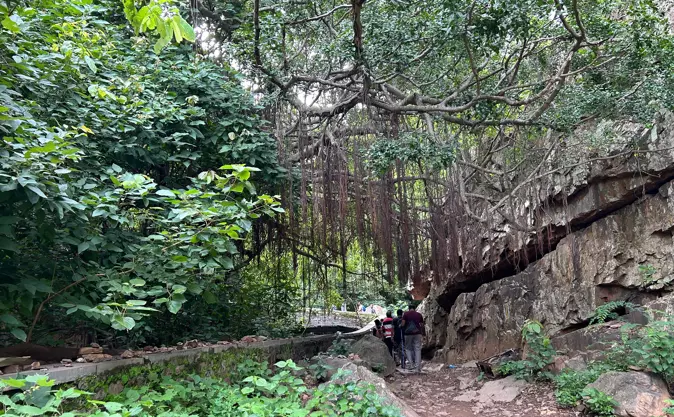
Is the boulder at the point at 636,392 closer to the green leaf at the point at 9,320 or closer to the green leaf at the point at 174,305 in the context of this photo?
the green leaf at the point at 174,305

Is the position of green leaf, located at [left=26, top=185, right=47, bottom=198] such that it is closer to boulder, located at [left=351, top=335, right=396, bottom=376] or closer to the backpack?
boulder, located at [left=351, top=335, right=396, bottom=376]

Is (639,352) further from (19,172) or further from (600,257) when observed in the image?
(19,172)

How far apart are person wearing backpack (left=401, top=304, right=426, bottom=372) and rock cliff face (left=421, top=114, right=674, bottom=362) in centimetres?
135

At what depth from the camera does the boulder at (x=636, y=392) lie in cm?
407

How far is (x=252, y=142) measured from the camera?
4902 mm

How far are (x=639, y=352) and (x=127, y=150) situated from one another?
5095 millimetres

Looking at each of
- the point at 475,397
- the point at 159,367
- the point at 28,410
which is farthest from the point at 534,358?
the point at 28,410

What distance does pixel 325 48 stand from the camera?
213 inches

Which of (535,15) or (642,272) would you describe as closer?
(535,15)

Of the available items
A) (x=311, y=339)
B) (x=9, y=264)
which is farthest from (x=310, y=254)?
(x=9, y=264)

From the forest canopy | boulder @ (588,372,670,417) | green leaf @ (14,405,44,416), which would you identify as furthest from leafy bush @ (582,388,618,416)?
green leaf @ (14,405,44,416)

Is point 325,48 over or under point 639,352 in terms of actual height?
over

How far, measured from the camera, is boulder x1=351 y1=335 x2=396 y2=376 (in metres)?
6.99

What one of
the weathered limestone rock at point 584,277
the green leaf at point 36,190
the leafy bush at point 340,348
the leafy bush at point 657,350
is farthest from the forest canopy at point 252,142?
the leafy bush at point 657,350
